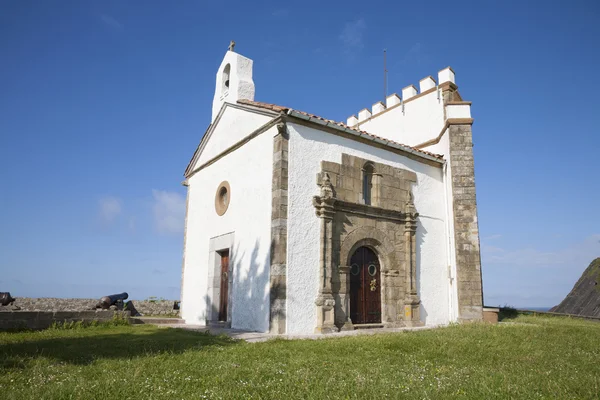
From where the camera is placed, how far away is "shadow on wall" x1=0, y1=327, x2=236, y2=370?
20.6 feet

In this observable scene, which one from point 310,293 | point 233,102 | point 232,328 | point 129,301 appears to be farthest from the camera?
point 129,301

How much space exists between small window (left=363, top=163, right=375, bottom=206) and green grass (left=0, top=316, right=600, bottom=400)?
4.69 meters

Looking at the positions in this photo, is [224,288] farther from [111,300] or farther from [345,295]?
[345,295]

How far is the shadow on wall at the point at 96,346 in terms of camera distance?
6281mm

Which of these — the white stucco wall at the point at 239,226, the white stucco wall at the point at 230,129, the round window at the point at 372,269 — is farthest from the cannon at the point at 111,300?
the round window at the point at 372,269

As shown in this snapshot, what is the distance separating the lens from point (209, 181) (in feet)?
47.9

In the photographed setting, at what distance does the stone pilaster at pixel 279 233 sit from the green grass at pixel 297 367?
1.59m

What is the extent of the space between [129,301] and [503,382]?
548 inches

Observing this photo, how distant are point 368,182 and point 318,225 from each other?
2660 millimetres

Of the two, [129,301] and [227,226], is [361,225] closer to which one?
[227,226]

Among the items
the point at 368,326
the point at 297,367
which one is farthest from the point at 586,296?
the point at 297,367

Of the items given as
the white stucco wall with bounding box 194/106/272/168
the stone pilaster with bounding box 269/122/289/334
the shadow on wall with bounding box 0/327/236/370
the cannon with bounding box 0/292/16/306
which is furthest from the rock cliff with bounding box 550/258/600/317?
the cannon with bounding box 0/292/16/306

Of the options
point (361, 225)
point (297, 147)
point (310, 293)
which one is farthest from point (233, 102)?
point (310, 293)

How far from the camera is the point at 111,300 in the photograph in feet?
42.1
